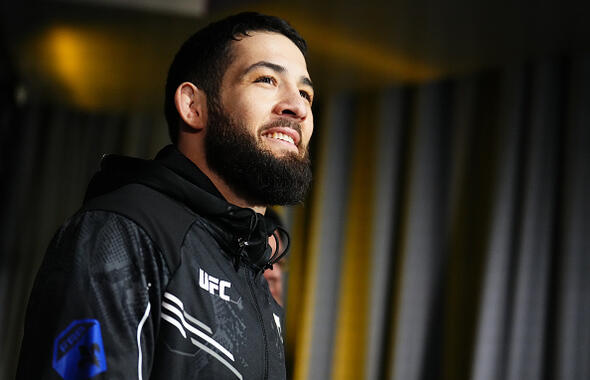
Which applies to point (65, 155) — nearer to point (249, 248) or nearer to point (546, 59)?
point (546, 59)

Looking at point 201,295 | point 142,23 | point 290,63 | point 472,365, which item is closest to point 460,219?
point 472,365

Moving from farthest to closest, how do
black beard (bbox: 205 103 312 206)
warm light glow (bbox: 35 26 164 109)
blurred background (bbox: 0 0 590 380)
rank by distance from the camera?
warm light glow (bbox: 35 26 164 109) < blurred background (bbox: 0 0 590 380) < black beard (bbox: 205 103 312 206)

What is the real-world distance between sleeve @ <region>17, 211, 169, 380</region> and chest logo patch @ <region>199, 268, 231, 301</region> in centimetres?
6

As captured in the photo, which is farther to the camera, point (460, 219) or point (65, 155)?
point (65, 155)

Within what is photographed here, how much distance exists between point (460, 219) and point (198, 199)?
2.19 m

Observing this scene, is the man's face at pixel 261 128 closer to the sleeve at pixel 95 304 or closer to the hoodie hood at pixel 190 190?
the hoodie hood at pixel 190 190

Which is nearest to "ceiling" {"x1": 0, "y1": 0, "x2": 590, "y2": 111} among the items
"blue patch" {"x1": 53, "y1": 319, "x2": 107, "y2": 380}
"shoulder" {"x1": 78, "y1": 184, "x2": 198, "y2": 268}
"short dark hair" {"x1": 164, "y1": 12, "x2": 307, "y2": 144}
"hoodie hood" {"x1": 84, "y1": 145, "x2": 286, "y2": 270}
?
"short dark hair" {"x1": 164, "y1": 12, "x2": 307, "y2": 144}

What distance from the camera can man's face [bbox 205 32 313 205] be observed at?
107cm

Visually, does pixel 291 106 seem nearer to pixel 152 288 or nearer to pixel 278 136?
pixel 278 136

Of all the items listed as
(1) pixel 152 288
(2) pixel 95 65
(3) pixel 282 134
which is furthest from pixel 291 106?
(2) pixel 95 65

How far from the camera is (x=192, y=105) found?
1137mm

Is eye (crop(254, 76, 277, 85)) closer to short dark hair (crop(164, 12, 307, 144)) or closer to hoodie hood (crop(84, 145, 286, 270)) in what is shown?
short dark hair (crop(164, 12, 307, 144))

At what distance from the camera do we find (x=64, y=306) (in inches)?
30.5

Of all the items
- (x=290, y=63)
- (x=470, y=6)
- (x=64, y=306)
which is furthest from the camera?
(x=470, y=6)
